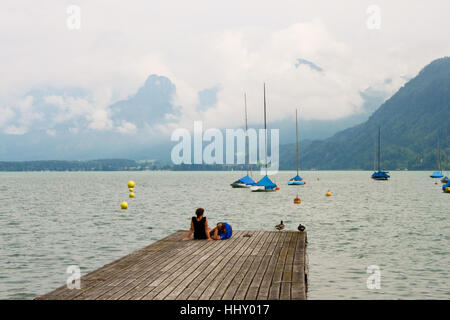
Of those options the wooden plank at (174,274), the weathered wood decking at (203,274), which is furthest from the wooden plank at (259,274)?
the wooden plank at (174,274)

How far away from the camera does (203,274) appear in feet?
57.8

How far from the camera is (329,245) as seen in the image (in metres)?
34.2

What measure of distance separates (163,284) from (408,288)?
11.5 meters

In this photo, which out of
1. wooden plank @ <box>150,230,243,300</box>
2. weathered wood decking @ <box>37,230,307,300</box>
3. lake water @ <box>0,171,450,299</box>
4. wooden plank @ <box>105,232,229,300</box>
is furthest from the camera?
lake water @ <box>0,171,450,299</box>

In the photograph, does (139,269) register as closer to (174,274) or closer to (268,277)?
(174,274)

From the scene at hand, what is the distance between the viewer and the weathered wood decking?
14664 millimetres

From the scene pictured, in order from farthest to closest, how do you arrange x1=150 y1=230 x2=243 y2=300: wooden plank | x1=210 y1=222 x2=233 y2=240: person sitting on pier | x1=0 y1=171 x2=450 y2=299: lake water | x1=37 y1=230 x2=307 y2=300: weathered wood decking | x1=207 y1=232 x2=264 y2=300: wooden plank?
x1=210 y1=222 x2=233 y2=240: person sitting on pier, x1=0 y1=171 x2=450 y2=299: lake water, x1=150 y1=230 x2=243 y2=300: wooden plank, x1=37 y1=230 x2=307 y2=300: weathered wood decking, x1=207 y1=232 x2=264 y2=300: wooden plank

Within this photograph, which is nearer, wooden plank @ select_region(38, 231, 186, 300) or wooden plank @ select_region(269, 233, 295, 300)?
wooden plank @ select_region(38, 231, 186, 300)

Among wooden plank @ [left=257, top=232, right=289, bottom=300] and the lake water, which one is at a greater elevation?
wooden plank @ [left=257, top=232, right=289, bottom=300]

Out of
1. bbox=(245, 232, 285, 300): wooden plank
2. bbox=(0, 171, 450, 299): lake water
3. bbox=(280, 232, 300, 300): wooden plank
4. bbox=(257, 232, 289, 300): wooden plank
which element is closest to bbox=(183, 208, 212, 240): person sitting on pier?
bbox=(245, 232, 285, 300): wooden plank

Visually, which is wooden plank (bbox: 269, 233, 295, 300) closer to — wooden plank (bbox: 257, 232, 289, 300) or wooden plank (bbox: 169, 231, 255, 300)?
wooden plank (bbox: 257, 232, 289, 300)

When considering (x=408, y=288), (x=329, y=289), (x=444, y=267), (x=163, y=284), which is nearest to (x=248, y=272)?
(x=163, y=284)

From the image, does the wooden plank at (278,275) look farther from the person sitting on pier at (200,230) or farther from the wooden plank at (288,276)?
the person sitting on pier at (200,230)
